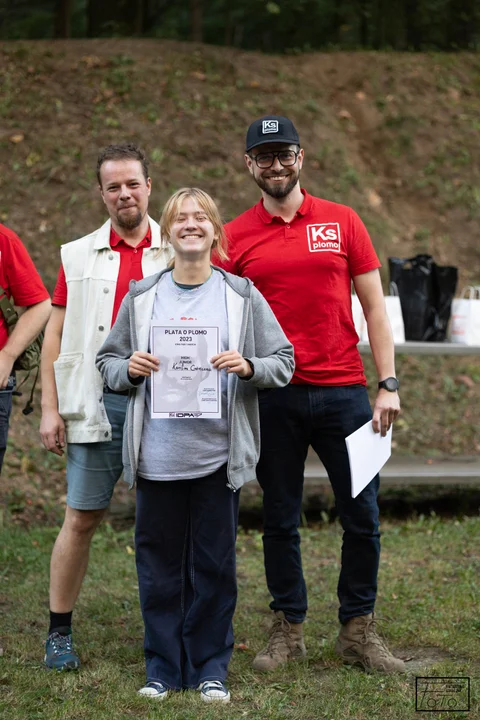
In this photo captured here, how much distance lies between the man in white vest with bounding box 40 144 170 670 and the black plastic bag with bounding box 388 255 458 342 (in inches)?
126

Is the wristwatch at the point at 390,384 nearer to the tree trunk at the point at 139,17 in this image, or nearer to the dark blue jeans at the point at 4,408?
the dark blue jeans at the point at 4,408

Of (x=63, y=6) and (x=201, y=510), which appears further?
(x=63, y=6)

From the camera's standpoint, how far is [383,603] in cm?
503

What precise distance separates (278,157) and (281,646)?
230cm

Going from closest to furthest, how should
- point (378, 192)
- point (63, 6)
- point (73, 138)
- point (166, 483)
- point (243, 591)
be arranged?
point (166, 483) → point (243, 591) → point (73, 138) → point (378, 192) → point (63, 6)

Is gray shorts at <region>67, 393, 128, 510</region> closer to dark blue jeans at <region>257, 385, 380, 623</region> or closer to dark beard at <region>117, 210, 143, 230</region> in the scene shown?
dark blue jeans at <region>257, 385, 380, 623</region>

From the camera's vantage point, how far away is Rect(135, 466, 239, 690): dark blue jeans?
3.58 metres

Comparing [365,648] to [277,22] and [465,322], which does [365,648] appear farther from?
[277,22]

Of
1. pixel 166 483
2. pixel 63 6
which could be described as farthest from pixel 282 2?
pixel 166 483

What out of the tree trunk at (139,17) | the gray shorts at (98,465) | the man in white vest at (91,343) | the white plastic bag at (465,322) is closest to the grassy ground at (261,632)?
the man in white vest at (91,343)

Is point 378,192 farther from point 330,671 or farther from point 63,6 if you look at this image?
point 330,671

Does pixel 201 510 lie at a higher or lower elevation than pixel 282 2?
lower

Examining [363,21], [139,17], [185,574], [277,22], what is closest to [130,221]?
[185,574]

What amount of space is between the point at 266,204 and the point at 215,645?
78.6 inches
